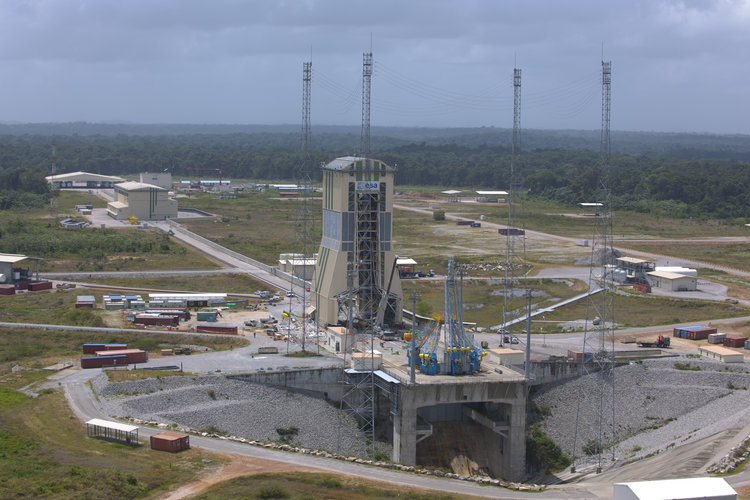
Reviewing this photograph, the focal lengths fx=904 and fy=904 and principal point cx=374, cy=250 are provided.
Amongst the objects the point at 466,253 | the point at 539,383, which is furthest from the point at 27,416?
the point at 466,253

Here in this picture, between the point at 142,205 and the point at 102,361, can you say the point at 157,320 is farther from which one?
the point at 142,205

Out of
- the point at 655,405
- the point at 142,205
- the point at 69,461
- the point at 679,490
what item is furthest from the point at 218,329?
the point at 142,205

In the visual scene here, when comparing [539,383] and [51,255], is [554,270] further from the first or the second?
[51,255]

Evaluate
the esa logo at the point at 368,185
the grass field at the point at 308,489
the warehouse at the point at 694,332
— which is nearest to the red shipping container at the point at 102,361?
the grass field at the point at 308,489

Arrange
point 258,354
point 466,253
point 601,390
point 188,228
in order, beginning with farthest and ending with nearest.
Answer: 1. point 188,228
2. point 466,253
3. point 258,354
4. point 601,390

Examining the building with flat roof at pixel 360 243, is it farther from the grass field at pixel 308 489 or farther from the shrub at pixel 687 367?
the grass field at pixel 308 489

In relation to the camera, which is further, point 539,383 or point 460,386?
point 539,383

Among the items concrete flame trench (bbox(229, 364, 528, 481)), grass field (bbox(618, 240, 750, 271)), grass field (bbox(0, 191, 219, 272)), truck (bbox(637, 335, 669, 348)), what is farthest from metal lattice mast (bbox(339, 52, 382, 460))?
grass field (bbox(618, 240, 750, 271))
